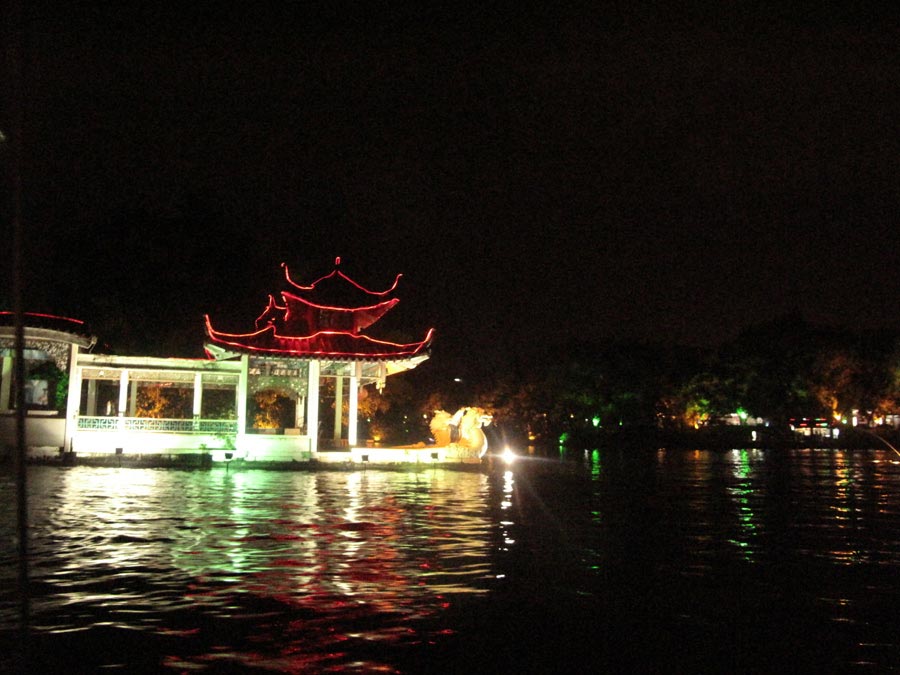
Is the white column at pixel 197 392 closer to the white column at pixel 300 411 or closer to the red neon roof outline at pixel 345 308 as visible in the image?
the red neon roof outline at pixel 345 308

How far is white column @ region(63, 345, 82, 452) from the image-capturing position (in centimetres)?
2703

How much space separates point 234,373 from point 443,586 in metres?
21.7

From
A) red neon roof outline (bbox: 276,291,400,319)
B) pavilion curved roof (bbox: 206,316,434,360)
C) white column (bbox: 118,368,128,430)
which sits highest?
red neon roof outline (bbox: 276,291,400,319)

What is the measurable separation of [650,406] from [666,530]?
55954mm

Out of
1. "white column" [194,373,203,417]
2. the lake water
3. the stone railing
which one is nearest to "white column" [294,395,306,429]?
the stone railing

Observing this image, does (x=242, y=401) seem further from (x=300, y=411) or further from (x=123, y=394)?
(x=300, y=411)

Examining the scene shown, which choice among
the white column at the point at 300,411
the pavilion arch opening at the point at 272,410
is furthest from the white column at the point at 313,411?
the pavilion arch opening at the point at 272,410

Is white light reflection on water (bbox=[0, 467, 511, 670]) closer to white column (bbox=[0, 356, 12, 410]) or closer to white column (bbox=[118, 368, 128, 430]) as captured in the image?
white column (bbox=[118, 368, 128, 430])

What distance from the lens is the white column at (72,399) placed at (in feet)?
88.7

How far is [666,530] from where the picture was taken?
13.7 meters

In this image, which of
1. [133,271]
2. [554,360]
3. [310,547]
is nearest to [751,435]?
[554,360]

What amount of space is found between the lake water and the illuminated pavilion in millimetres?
10208

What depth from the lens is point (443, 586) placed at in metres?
8.64

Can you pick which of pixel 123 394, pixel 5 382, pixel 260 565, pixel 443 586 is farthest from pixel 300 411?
pixel 443 586
